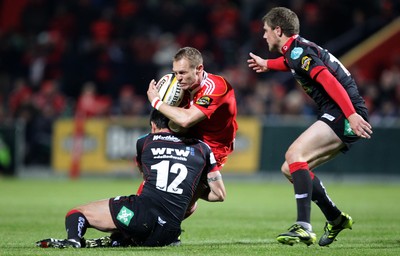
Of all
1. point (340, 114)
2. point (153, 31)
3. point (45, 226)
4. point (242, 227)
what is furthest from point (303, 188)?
point (153, 31)

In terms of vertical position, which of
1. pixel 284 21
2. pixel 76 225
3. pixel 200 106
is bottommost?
pixel 76 225

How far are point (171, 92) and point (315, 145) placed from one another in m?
1.42

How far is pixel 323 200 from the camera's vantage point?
789 centimetres

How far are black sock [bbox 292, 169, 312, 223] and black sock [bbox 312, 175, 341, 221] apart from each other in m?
0.32

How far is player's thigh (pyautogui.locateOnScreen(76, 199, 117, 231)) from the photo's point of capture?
7375 millimetres

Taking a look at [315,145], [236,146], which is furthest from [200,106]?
[236,146]

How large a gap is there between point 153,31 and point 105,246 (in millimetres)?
14711

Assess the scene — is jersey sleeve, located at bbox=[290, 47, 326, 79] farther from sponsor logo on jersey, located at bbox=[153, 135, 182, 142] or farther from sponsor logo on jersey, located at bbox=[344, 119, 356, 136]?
sponsor logo on jersey, located at bbox=[153, 135, 182, 142]

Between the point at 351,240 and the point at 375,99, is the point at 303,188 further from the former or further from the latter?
the point at 375,99

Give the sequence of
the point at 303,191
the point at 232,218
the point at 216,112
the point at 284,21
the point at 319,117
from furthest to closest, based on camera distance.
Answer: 1. the point at 232,218
2. the point at 216,112
3. the point at 319,117
4. the point at 284,21
5. the point at 303,191

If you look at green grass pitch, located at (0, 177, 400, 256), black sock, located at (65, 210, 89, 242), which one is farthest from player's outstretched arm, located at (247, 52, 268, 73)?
black sock, located at (65, 210, 89, 242)

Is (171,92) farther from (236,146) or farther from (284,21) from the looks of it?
(236,146)

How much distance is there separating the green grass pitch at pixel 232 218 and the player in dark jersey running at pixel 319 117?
455mm

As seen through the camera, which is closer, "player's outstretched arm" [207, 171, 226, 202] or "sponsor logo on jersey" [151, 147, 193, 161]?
"sponsor logo on jersey" [151, 147, 193, 161]
